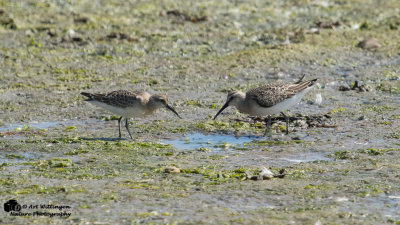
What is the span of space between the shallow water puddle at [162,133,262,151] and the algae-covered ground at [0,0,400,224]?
0.04m

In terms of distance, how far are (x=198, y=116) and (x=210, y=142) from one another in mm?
1709

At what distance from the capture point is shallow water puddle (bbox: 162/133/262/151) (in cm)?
1102

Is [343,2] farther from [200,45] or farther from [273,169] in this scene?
[273,169]

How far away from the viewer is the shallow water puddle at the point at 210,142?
11023 mm

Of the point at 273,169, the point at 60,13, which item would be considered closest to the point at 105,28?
the point at 60,13

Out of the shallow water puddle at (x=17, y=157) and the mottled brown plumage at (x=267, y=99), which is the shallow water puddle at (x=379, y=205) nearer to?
the mottled brown plumage at (x=267, y=99)

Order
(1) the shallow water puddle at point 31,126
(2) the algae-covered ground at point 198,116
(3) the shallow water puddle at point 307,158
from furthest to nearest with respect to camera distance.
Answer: (1) the shallow water puddle at point 31,126, (3) the shallow water puddle at point 307,158, (2) the algae-covered ground at point 198,116

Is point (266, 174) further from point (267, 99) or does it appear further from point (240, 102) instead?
point (240, 102)

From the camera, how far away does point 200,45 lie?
1753cm

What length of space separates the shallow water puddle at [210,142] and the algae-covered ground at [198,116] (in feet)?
0.12

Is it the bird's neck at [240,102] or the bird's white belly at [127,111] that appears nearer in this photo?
the bird's white belly at [127,111]

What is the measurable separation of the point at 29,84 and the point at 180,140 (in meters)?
4.64

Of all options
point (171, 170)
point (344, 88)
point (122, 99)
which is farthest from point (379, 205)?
point (344, 88)

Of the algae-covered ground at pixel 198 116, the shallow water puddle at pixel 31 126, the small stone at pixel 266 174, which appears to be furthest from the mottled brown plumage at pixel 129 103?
the small stone at pixel 266 174
